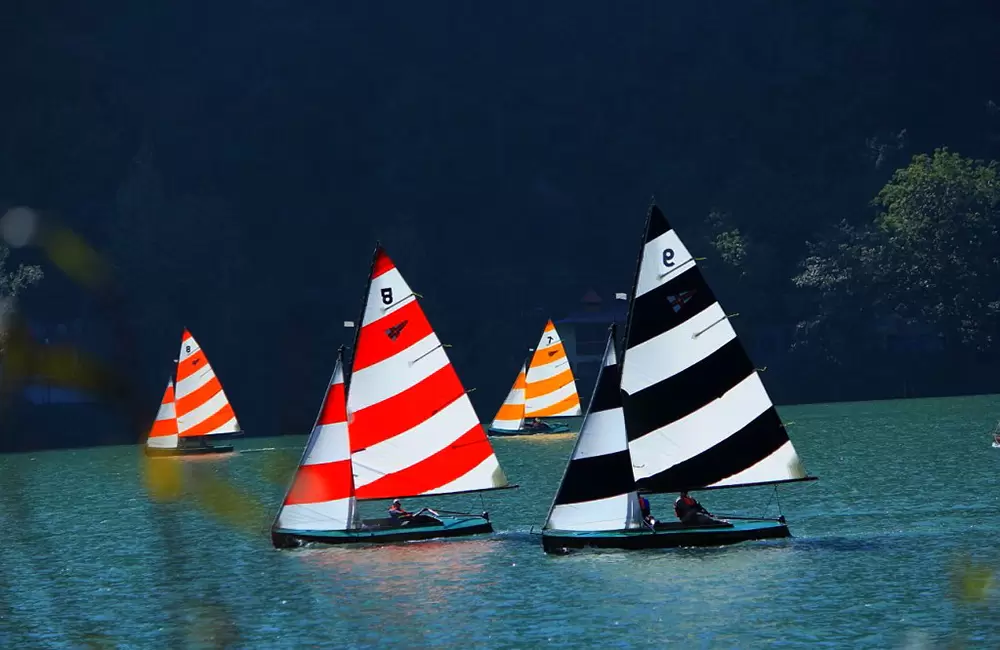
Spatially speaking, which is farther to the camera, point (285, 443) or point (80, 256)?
point (285, 443)

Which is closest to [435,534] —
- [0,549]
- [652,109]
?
[0,549]

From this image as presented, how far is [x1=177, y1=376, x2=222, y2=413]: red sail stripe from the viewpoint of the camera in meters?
93.2

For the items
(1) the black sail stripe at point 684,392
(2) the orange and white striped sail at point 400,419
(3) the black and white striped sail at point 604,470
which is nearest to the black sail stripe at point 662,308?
(3) the black and white striped sail at point 604,470

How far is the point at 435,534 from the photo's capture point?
40781 mm

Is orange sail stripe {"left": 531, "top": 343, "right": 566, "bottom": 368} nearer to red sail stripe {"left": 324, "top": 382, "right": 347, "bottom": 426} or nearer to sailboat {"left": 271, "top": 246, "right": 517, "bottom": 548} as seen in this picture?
sailboat {"left": 271, "top": 246, "right": 517, "bottom": 548}

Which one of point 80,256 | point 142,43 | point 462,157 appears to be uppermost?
point 142,43

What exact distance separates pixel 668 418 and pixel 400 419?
7.78m

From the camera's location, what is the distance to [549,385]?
101 m

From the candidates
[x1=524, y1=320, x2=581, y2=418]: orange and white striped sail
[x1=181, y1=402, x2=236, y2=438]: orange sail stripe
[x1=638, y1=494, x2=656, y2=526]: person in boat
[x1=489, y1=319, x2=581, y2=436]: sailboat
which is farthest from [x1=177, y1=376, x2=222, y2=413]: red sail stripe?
[x1=638, y1=494, x2=656, y2=526]: person in boat

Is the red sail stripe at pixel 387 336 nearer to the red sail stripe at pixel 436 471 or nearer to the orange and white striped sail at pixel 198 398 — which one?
the red sail stripe at pixel 436 471

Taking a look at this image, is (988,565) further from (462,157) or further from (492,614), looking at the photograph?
(462,157)

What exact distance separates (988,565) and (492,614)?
38.2 ft

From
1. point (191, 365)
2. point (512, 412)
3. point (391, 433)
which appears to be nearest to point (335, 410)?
point (391, 433)

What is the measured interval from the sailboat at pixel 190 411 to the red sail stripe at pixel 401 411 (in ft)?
166
